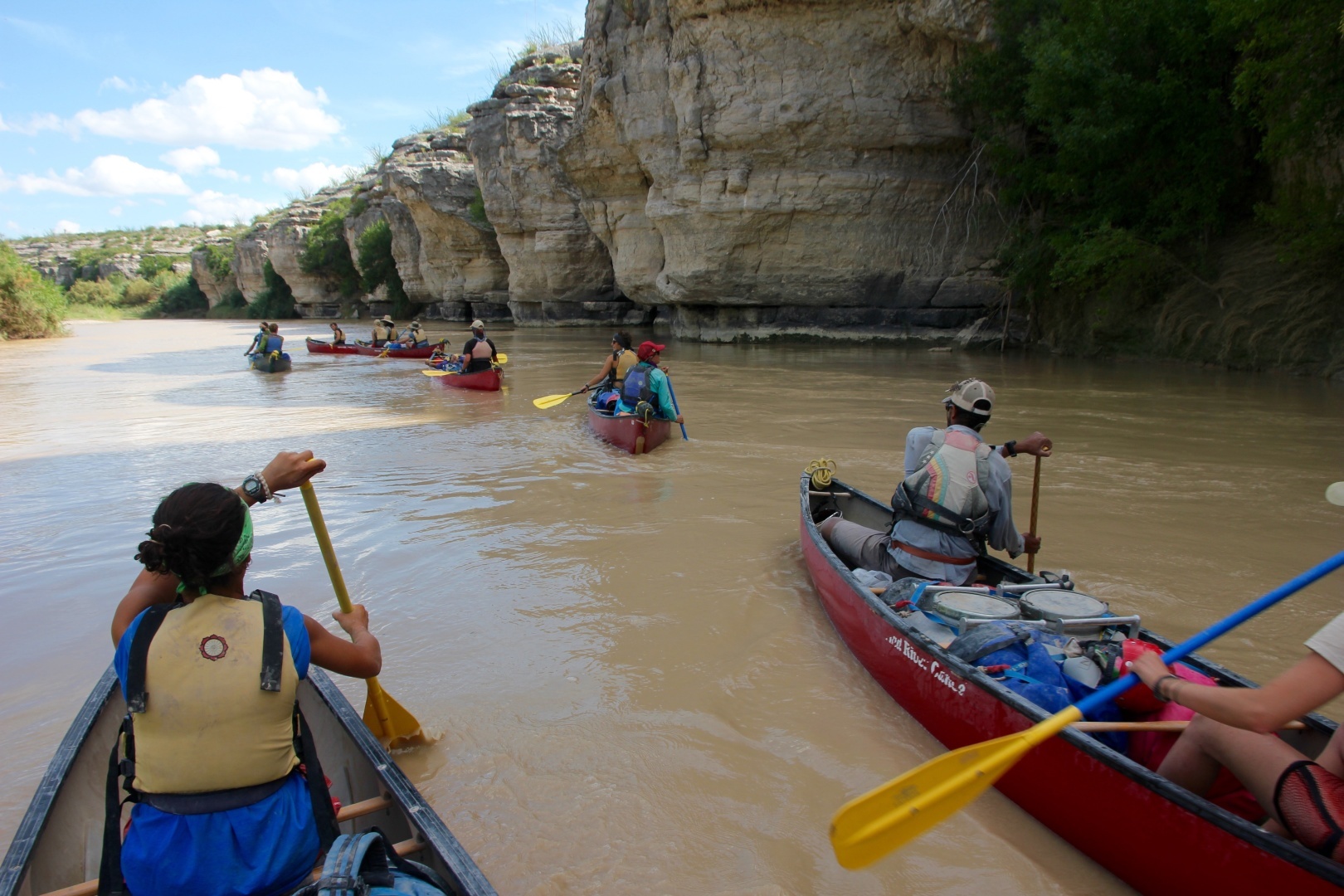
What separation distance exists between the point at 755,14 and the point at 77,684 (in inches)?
632

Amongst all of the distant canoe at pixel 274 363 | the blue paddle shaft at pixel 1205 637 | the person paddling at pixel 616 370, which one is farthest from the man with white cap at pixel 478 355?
the blue paddle shaft at pixel 1205 637

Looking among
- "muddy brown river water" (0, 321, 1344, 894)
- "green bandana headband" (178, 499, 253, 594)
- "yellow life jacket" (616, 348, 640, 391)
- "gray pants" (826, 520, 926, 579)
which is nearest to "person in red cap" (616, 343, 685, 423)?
"muddy brown river water" (0, 321, 1344, 894)

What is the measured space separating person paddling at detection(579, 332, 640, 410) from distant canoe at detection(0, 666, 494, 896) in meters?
7.26

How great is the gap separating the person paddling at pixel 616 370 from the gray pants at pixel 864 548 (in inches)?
213

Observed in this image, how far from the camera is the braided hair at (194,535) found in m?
1.78

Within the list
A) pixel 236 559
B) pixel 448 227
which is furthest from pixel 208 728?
pixel 448 227

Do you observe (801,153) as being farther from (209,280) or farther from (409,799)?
(209,280)

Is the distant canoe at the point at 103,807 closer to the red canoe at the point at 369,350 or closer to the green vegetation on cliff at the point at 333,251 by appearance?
the red canoe at the point at 369,350

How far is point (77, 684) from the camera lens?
3.88 m

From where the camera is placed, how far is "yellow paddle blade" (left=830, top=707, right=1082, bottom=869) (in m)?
2.08

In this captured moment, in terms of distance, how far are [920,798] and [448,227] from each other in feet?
110

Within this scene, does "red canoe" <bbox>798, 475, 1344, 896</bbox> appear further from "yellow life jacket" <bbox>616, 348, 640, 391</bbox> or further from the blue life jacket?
"yellow life jacket" <bbox>616, 348, 640, 391</bbox>

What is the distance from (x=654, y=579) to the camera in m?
5.09

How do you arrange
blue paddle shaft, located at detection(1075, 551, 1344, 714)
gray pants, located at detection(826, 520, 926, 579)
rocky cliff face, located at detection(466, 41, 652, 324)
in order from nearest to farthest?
blue paddle shaft, located at detection(1075, 551, 1344, 714), gray pants, located at detection(826, 520, 926, 579), rocky cliff face, located at detection(466, 41, 652, 324)
